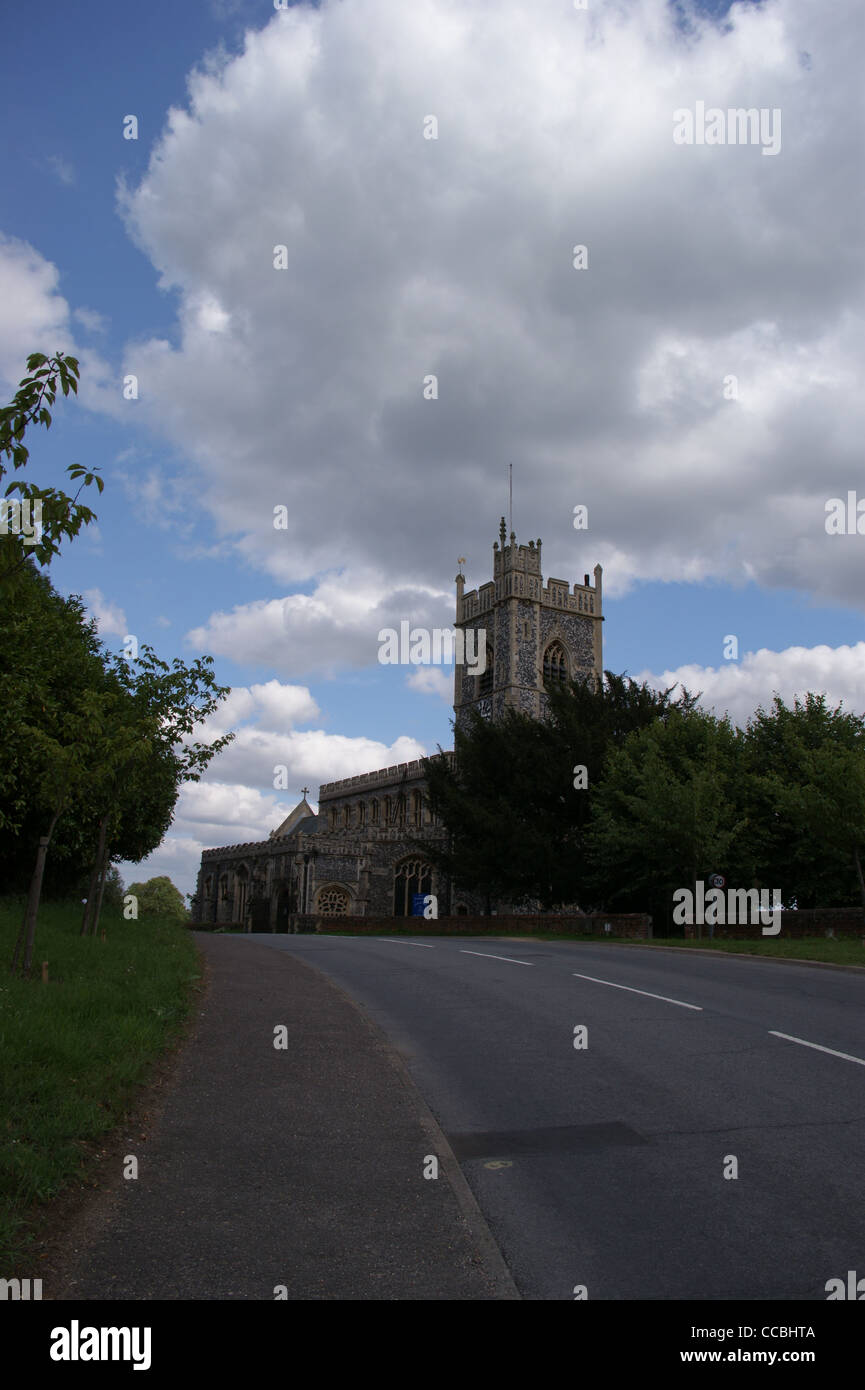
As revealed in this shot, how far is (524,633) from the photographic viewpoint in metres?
59.8

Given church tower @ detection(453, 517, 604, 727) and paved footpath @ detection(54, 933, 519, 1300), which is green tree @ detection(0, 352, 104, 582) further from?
church tower @ detection(453, 517, 604, 727)

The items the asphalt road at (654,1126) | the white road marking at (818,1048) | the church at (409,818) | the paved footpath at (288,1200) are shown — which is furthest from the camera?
the church at (409,818)

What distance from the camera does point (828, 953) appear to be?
20.5m

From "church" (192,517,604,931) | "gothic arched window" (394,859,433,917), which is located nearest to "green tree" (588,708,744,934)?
"church" (192,517,604,931)

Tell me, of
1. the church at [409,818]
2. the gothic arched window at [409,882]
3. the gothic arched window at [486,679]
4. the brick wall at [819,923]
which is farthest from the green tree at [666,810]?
the gothic arched window at [486,679]

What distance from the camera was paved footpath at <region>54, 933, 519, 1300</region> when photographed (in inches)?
175

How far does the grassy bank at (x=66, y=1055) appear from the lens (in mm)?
5305

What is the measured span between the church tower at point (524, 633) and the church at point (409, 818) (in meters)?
0.07

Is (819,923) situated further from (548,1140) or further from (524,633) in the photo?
(524,633)

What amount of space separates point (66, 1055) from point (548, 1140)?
12.0ft
